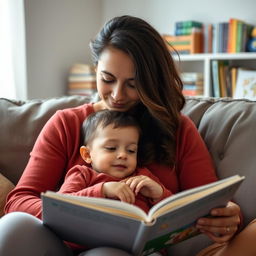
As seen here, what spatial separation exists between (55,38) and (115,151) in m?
2.23

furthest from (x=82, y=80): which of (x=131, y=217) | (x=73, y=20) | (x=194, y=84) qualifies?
(x=131, y=217)

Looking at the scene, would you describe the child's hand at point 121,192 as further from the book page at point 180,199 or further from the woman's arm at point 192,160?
the woman's arm at point 192,160

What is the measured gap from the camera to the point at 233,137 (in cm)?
136

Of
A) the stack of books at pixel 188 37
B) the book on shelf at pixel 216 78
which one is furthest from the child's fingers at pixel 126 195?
the stack of books at pixel 188 37

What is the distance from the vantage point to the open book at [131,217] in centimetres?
82

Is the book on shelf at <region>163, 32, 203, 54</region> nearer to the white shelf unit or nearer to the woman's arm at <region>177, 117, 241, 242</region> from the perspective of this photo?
the white shelf unit

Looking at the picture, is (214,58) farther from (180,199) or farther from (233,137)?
(180,199)

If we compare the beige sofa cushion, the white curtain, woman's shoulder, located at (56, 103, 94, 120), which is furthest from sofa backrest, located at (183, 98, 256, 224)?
the white curtain

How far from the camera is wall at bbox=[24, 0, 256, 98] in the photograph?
3041 millimetres

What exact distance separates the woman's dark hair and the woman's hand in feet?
1.08

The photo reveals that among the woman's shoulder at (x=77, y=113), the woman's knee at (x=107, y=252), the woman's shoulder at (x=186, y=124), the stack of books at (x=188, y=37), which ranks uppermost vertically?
the stack of books at (x=188, y=37)

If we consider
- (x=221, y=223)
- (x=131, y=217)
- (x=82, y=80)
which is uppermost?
(x=131, y=217)

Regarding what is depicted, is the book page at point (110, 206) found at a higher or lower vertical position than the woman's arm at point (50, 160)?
higher

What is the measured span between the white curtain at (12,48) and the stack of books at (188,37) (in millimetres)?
1073
